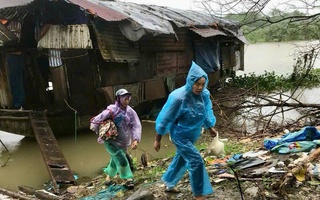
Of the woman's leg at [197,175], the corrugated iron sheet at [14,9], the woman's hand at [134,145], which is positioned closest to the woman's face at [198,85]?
the woman's leg at [197,175]

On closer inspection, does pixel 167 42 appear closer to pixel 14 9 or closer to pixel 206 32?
pixel 206 32

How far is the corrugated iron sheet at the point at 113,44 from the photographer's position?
871cm

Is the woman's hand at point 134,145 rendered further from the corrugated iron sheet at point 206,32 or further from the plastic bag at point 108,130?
the corrugated iron sheet at point 206,32

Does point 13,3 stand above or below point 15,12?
above

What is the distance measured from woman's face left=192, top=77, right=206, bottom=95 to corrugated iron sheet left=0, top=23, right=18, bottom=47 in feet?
21.5

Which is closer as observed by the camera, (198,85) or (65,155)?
(198,85)

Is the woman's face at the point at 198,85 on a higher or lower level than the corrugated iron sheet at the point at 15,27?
lower

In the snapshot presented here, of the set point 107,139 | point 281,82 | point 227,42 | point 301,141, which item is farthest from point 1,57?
point 281,82

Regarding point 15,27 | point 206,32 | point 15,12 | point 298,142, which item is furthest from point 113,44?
point 298,142

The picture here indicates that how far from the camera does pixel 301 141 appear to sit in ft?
15.0

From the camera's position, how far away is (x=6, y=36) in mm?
8352

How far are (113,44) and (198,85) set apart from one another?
5.99m

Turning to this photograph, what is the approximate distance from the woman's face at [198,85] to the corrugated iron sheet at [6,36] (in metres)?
6.56

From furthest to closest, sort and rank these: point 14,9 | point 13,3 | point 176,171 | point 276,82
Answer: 1. point 276,82
2. point 14,9
3. point 13,3
4. point 176,171
